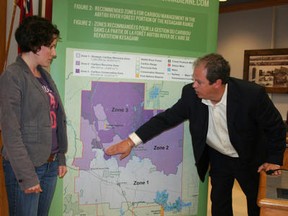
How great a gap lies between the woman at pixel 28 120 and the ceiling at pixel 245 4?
4.87 meters

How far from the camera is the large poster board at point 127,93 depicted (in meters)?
2.09

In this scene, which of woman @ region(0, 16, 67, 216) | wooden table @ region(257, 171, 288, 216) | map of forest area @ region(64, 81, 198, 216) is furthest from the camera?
map of forest area @ region(64, 81, 198, 216)

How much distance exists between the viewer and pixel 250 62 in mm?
5957

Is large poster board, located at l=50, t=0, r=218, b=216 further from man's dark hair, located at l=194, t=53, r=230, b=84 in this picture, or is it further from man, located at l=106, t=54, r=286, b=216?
man's dark hair, located at l=194, t=53, r=230, b=84

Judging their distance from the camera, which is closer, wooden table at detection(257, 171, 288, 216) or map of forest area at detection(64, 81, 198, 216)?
wooden table at detection(257, 171, 288, 216)

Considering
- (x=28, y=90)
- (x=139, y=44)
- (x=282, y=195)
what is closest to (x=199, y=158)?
(x=139, y=44)

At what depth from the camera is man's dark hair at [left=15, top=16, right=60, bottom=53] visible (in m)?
1.55

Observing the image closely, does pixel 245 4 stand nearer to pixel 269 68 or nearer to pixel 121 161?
pixel 269 68

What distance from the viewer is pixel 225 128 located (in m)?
2.16

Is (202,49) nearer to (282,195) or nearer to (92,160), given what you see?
(92,160)

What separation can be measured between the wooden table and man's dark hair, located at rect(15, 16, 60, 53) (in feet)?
3.61

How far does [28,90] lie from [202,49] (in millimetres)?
1336

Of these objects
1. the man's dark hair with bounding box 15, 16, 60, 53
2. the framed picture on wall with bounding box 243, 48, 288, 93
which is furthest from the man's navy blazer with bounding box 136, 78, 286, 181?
the framed picture on wall with bounding box 243, 48, 288, 93

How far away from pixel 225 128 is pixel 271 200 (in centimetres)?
95
